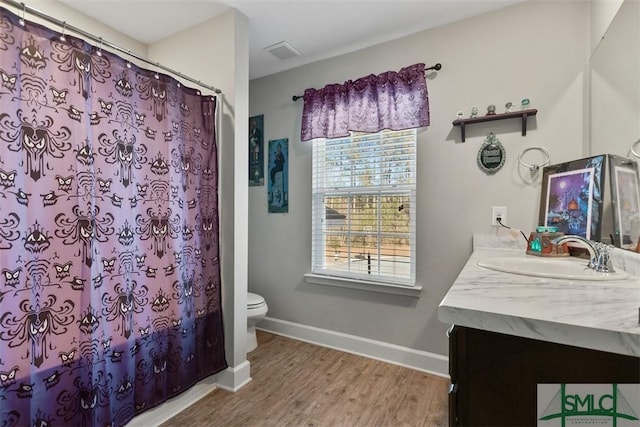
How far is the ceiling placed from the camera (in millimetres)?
1936

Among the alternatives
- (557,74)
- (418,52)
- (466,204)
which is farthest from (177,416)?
(557,74)

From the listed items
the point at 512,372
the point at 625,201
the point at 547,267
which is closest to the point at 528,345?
the point at 512,372

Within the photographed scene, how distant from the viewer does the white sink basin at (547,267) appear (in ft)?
3.64

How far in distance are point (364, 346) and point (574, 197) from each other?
5.55ft

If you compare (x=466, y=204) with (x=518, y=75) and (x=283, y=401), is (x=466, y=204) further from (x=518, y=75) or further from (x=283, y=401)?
(x=283, y=401)

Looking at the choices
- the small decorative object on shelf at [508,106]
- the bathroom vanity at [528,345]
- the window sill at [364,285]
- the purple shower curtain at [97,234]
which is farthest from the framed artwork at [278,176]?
the bathroom vanity at [528,345]

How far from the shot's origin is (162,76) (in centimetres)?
168

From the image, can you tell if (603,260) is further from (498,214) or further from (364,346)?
(364,346)

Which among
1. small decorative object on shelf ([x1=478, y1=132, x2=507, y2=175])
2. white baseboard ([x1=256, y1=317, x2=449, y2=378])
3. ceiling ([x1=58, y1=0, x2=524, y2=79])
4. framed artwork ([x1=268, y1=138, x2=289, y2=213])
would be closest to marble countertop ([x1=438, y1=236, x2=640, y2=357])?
small decorative object on shelf ([x1=478, y1=132, x2=507, y2=175])

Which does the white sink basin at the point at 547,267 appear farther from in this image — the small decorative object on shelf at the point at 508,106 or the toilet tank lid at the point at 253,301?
the toilet tank lid at the point at 253,301

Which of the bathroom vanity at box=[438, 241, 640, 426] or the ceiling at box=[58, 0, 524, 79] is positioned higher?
the ceiling at box=[58, 0, 524, 79]

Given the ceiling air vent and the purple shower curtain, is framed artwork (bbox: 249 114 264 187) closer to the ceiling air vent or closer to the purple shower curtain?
the ceiling air vent

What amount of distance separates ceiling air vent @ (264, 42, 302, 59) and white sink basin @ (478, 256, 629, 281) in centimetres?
206

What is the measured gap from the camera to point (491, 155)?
1.96 meters
